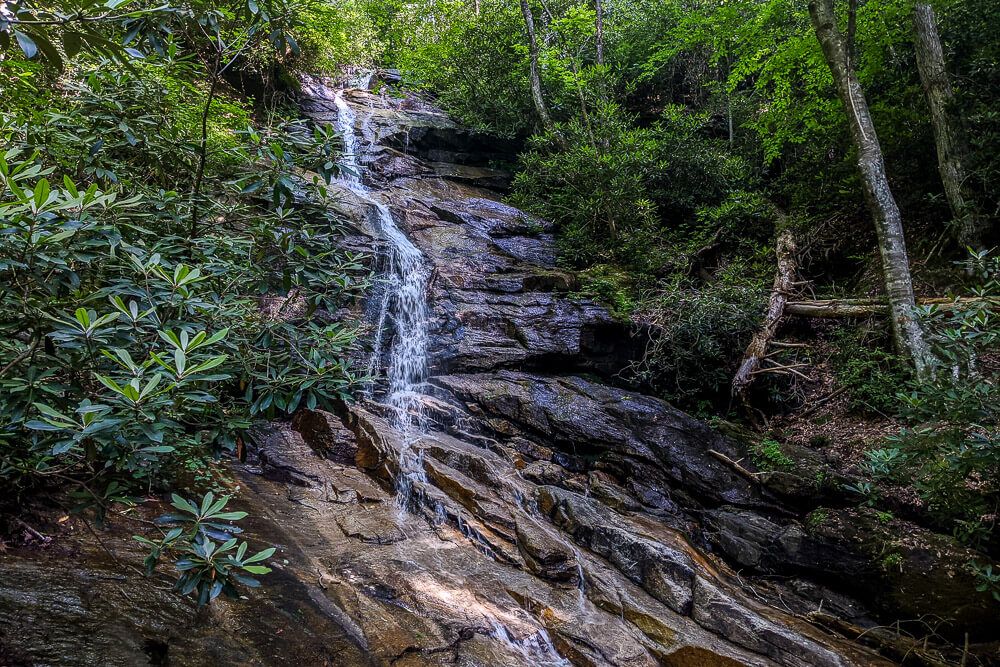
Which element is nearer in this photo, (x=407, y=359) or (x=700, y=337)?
(x=700, y=337)

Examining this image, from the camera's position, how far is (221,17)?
3.02 m

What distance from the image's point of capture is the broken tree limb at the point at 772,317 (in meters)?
8.24

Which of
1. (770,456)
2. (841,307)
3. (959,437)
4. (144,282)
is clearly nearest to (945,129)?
(841,307)

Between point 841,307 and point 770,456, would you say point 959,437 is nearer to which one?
point 770,456

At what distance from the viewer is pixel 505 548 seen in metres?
5.05

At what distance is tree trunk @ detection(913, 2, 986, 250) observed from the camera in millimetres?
7441

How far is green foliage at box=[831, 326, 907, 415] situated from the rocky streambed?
1932 millimetres

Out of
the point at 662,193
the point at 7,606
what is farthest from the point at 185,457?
the point at 662,193

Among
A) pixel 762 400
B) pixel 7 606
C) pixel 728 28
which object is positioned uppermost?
pixel 728 28

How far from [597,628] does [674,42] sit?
15.2 metres

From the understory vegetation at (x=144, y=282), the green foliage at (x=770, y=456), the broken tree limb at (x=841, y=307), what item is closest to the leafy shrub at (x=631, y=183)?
the broken tree limb at (x=841, y=307)

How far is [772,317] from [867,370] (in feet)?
5.28

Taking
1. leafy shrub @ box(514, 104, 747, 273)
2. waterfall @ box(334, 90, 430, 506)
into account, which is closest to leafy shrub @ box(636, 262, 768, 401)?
leafy shrub @ box(514, 104, 747, 273)

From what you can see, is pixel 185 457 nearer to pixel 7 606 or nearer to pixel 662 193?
pixel 7 606
